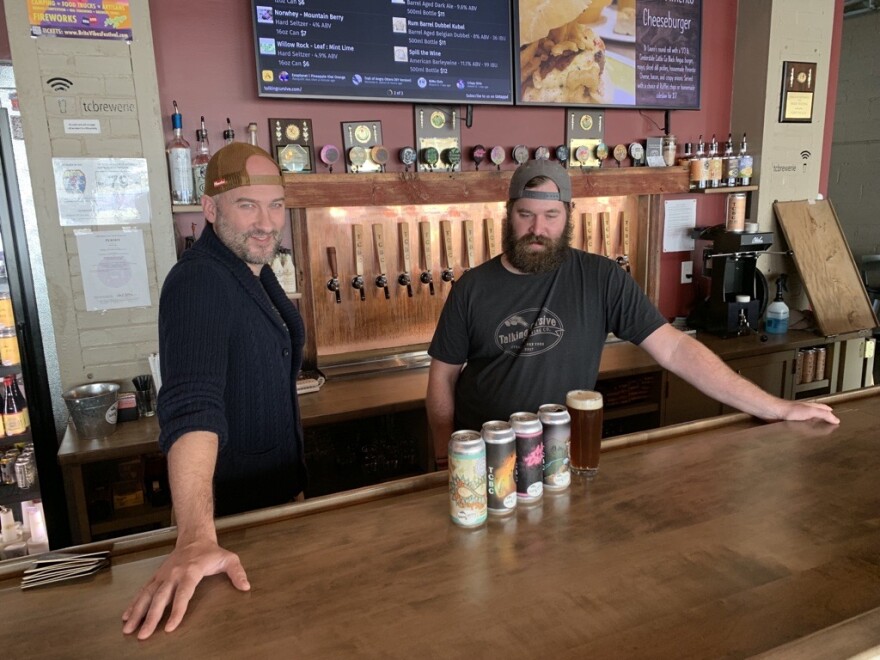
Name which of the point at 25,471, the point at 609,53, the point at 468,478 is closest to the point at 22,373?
the point at 25,471

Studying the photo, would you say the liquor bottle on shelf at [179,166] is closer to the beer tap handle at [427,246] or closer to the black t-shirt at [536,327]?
the beer tap handle at [427,246]

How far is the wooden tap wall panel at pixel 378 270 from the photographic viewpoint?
3.27m

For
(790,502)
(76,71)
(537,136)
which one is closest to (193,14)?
(76,71)

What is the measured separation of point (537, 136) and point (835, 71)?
228 centimetres

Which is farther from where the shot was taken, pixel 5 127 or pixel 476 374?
pixel 5 127

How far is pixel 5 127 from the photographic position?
262cm

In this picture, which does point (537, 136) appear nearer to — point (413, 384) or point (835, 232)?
point (413, 384)

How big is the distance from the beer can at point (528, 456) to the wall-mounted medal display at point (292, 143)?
2.15 meters

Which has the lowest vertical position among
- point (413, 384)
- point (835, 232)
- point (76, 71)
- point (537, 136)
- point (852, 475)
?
point (413, 384)

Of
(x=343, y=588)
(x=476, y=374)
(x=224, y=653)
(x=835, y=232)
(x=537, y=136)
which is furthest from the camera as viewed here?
Answer: (x=835, y=232)

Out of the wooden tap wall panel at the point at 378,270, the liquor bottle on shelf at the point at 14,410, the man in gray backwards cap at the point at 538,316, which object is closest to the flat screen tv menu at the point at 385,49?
the wooden tap wall panel at the point at 378,270

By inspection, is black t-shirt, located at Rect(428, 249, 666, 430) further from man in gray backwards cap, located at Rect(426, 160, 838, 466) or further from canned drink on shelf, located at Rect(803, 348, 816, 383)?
canned drink on shelf, located at Rect(803, 348, 816, 383)

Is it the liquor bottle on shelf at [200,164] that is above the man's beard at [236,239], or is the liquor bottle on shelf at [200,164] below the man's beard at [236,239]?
above

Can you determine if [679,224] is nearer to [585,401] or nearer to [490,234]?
[490,234]
